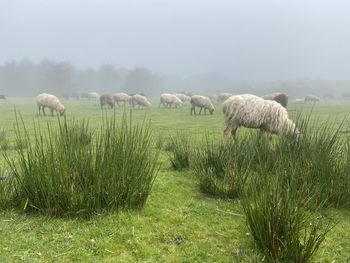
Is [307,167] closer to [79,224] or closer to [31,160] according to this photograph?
[79,224]

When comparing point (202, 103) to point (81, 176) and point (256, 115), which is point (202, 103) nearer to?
point (256, 115)

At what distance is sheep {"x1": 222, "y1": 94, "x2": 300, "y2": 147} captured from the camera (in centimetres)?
960

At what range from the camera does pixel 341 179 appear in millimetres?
5520

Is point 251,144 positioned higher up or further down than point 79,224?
higher up

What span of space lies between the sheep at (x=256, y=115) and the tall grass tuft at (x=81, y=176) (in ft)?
14.9

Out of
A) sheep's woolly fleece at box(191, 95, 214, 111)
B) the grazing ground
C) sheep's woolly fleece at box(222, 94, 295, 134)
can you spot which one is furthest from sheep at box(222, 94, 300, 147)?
sheep's woolly fleece at box(191, 95, 214, 111)

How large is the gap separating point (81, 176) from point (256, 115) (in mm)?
6282

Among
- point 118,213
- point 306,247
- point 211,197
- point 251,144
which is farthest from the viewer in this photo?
point 251,144

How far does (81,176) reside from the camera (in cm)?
491

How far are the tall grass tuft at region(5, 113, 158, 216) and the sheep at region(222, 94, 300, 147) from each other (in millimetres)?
4552

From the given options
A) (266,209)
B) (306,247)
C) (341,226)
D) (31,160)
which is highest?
(31,160)

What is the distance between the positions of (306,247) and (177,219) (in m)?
1.83

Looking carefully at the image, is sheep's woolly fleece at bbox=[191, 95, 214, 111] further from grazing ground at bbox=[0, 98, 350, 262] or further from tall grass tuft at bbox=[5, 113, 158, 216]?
tall grass tuft at bbox=[5, 113, 158, 216]

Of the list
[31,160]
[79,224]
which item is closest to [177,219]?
[79,224]
